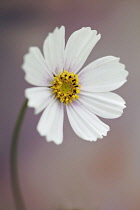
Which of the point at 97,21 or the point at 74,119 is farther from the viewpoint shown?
the point at 97,21

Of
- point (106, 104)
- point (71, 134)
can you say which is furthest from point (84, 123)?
point (71, 134)

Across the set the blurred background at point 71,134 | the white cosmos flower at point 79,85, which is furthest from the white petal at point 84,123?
the blurred background at point 71,134

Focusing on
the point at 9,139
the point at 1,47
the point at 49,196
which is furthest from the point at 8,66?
the point at 49,196

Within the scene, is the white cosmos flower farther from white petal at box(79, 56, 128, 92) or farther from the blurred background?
the blurred background

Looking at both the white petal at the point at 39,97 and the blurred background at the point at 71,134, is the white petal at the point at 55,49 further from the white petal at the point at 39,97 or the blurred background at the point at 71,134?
the blurred background at the point at 71,134

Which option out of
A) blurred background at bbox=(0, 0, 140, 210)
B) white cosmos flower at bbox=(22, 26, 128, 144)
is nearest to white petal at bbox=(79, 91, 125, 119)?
white cosmos flower at bbox=(22, 26, 128, 144)

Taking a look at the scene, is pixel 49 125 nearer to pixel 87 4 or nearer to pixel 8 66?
pixel 8 66
